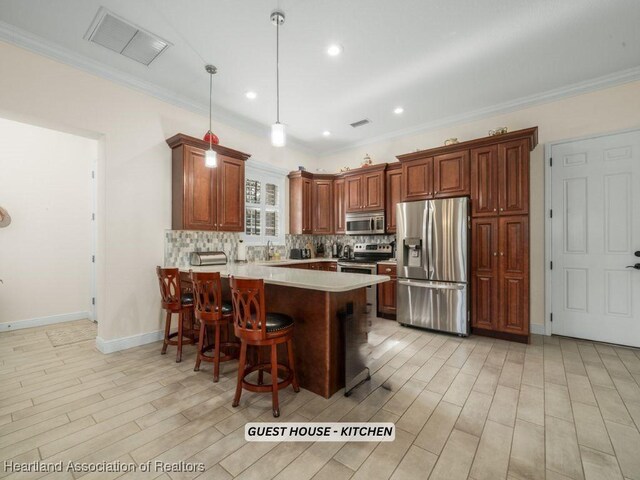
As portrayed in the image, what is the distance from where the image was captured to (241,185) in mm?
4422

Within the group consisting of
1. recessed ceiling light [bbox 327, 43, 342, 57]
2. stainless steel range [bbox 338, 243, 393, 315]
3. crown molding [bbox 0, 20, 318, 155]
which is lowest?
stainless steel range [bbox 338, 243, 393, 315]

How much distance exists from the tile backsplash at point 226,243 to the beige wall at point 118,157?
7.2 inches

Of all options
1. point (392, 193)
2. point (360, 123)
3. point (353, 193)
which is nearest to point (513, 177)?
point (392, 193)

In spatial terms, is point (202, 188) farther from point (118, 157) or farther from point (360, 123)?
point (360, 123)

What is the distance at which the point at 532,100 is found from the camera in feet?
13.0

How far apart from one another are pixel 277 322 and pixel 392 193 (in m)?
3.59

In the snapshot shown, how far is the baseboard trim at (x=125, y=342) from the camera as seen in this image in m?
3.29

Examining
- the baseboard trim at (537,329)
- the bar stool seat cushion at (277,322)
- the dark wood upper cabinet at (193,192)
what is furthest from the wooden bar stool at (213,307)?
the baseboard trim at (537,329)

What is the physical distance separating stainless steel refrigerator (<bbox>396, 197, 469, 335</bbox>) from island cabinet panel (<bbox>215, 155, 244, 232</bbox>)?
248cm

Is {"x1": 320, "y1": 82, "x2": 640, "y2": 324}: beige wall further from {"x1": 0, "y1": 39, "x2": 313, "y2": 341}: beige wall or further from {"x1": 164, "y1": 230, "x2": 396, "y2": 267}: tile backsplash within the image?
{"x1": 0, "y1": 39, "x2": 313, "y2": 341}: beige wall

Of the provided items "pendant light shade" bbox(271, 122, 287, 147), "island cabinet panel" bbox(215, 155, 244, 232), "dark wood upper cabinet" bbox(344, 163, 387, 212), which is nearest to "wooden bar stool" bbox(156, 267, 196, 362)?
"island cabinet panel" bbox(215, 155, 244, 232)

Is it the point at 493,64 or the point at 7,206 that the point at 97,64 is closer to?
the point at 7,206

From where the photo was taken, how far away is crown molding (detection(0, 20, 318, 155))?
107 inches

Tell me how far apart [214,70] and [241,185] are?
1.58m
